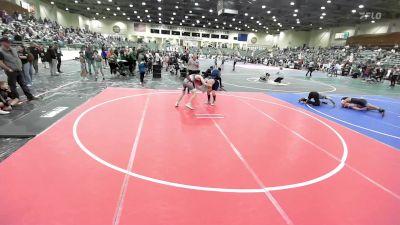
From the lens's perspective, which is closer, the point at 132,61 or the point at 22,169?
the point at 22,169

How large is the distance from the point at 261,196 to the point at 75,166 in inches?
130

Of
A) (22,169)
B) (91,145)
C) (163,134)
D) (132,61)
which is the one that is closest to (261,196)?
(163,134)

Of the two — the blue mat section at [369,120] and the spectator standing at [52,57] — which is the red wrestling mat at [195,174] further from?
the spectator standing at [52,57]

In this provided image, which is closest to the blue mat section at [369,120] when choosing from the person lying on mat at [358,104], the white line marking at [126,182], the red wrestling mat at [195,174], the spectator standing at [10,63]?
the person lying on mat at [358,104]

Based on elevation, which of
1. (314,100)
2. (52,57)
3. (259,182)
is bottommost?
(259,182)

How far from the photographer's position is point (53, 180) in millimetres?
3971

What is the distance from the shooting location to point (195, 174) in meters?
4.46

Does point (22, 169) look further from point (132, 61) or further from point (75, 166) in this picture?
point (132, 61)

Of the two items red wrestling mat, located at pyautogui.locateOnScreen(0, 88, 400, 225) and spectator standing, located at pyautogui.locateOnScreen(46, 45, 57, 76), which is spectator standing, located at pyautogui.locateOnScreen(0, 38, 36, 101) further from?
spectator standing, located at pyautogui.locateOnScreen(46, 45, 57, 76)

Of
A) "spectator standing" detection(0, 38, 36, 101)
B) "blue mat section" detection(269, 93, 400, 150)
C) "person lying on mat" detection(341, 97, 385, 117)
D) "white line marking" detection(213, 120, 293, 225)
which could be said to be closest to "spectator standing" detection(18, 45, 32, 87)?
"spectator standing" detection(0, 38, 36, 101)

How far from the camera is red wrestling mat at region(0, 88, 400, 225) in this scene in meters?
3.40

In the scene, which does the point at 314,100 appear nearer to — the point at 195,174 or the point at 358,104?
the point at 358,104

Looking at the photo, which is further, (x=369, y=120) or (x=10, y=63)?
(x=369, y=120)

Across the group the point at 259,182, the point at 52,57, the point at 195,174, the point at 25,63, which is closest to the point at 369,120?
the point at 259,182
